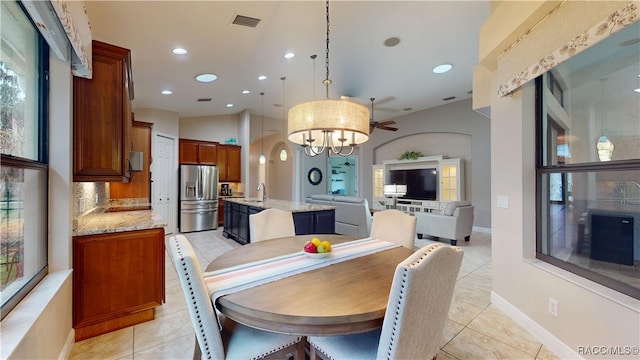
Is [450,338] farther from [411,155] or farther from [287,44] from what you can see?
[411,155]

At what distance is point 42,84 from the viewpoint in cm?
174

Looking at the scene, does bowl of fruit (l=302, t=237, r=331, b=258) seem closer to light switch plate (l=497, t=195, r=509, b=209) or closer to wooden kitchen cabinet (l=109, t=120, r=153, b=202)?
light switch plate (l=497, t=195, r=509, b=209)

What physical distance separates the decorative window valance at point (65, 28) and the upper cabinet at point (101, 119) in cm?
13

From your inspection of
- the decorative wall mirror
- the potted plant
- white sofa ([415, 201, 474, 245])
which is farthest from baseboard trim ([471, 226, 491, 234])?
the decorative wall mirror

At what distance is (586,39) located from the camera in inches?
61.7

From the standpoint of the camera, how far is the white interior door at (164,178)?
5680mm

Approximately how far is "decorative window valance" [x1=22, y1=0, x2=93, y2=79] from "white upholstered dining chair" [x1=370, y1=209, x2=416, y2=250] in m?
2.62

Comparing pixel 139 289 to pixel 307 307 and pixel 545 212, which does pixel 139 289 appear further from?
A: pixel 545 212

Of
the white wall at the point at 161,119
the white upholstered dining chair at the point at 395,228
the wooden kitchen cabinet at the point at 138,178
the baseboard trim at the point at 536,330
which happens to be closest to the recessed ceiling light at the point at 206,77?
the wooden kitchen cabinet at the point at 138,178

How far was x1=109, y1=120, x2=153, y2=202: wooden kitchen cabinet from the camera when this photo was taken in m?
4.48

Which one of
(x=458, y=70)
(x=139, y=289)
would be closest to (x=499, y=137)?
(x=458, y=70)

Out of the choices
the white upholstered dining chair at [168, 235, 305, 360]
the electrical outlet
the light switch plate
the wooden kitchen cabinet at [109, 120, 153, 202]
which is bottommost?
the electrical outlet

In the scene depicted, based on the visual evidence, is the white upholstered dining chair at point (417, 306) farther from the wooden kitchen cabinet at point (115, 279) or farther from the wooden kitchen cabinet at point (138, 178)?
the wooden kitchen cabinet at point (138, 178)

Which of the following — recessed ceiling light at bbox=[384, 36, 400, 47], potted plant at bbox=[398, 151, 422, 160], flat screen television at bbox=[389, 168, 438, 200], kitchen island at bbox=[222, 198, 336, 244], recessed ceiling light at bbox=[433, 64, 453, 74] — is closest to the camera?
recessed ceiling light at bbox=[384, 36, 400, 47]
